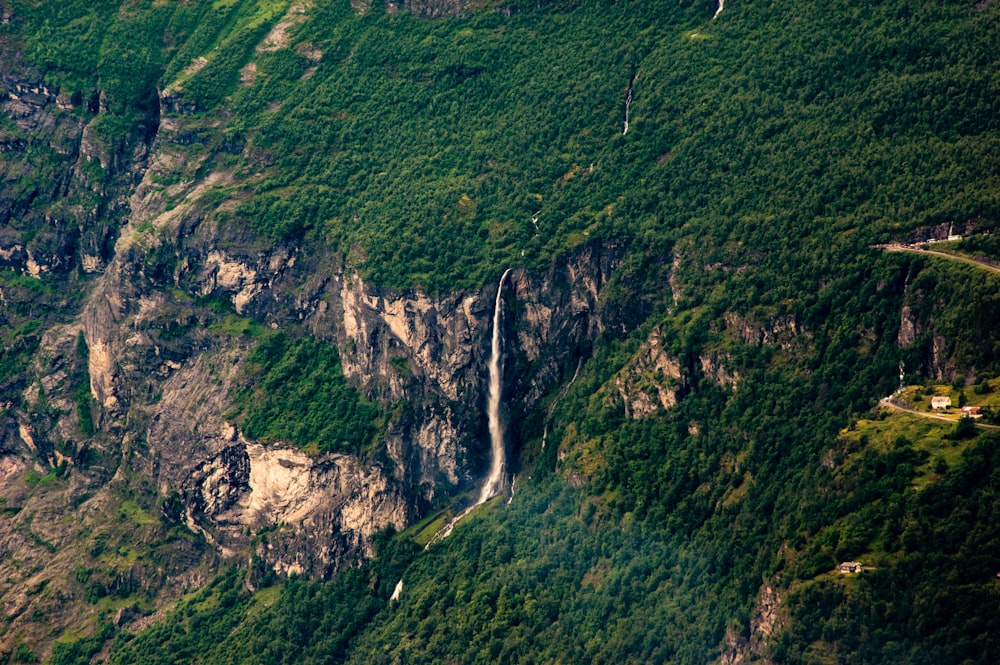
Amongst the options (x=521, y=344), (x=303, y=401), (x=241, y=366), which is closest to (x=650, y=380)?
(x=521, y=344)

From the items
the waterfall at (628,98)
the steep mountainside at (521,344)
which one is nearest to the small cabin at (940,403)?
the steep mountainside at (521,344)

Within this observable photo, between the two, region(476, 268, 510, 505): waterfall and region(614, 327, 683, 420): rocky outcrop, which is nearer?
region(614, 327, 683, 420): rocky outcrop

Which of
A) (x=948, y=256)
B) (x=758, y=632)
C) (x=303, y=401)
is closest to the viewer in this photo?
(x=758, y=632)

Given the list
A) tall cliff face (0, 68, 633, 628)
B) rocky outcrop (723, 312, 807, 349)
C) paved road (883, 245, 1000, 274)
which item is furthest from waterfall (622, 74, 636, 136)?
paved road (883, 245, 1000, 274)

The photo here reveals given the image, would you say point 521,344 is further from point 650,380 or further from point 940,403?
point 940,403

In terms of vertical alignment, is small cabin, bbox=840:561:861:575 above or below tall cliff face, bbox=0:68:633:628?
below

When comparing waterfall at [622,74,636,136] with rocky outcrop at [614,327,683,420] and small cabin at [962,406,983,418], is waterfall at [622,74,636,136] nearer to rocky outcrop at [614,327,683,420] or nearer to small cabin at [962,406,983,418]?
rocky outcrop at [614,327,683,420]

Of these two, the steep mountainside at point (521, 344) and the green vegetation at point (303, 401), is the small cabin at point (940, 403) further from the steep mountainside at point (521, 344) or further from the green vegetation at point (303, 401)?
the green vegetation at point (303, 401)
